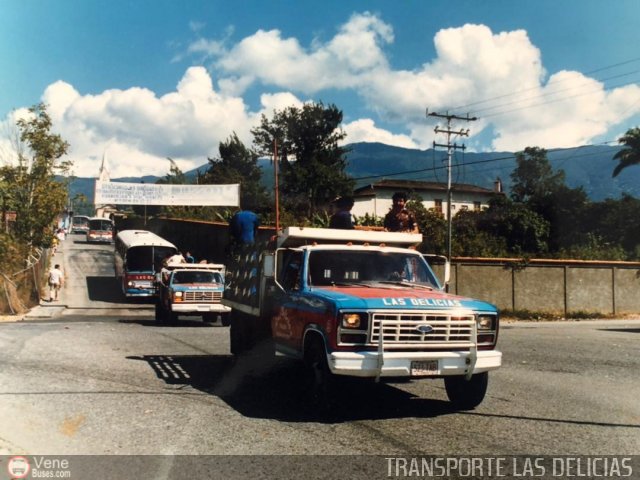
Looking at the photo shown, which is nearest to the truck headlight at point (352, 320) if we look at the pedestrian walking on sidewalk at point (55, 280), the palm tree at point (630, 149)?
the pedestrian walking on sidewalk at point (55, 280)

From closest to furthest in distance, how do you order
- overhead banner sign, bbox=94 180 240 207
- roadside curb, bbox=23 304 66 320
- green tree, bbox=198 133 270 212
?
roadside curb, bbox=23 304 66 320
overhead banner sign, bbox=94 180 240 207
green tree, bbox=198 133 270 212

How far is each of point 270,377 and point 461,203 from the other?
7969cm

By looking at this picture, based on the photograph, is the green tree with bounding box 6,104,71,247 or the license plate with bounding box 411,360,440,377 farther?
the green tree with bounding box 6,104,71,247

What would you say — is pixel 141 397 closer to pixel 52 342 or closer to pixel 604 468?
pixel 604 468

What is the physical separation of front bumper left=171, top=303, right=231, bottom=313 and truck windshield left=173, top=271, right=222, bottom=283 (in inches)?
38.1

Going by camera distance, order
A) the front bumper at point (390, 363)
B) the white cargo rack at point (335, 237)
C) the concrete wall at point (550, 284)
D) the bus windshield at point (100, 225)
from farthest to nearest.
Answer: the bus windshield at point (100, 225)
the concrete wall at point (550, 284)
the white cargo rack at point (335, 237)
the front bumper at point (390, 363)

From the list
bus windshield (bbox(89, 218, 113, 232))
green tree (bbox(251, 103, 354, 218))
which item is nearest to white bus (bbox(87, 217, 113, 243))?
bus windshield (bbox(89, 218, 113, 232))

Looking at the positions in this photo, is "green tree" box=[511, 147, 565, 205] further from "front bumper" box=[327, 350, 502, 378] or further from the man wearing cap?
"front bumper" box=[327, 350, 502, 378]

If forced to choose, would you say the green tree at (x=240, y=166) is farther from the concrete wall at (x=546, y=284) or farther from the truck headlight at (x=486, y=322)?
the truck headlight at (x=486, y=322)

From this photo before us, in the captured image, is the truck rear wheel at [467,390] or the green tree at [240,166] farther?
the green tree at [240,166]

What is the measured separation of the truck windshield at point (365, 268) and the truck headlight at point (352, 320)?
47.7 inches

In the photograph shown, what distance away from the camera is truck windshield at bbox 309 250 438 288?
8.01m

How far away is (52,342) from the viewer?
43.3 ft

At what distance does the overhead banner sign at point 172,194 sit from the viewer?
4300 centimetres
